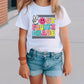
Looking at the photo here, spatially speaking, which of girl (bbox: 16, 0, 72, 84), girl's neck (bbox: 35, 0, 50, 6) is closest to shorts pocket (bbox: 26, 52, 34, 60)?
girl (bbox: 16, 0, 72, 84)

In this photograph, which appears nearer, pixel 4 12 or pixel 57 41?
pixel 57 41

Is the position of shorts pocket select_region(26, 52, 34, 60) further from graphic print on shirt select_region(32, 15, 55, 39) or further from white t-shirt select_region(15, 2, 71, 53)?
graphic print on shirt select_region(32, 15, 55, 39)

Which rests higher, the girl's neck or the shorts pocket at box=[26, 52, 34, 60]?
the girl's neck

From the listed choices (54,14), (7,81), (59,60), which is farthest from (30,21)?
(7,81)

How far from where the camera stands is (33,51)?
243cm

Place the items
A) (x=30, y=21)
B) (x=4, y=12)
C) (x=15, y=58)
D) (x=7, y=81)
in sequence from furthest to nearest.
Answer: (x=4, y=12), (x=15, y=58), (x=7, y=81), (x=30, y=21)

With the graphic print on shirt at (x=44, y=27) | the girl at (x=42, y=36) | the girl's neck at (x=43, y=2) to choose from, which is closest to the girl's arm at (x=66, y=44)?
the girl at (x=42, y=36)

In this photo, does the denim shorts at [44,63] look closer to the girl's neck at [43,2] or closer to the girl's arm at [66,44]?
the girl's arm at [66,44]

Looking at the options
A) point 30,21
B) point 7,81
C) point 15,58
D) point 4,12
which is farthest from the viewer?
point 4,12

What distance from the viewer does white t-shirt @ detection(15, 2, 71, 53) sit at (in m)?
2.40

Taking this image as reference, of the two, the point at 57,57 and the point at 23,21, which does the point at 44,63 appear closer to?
the point at 57,57

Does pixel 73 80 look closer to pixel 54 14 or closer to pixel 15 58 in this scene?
pixel 15 58

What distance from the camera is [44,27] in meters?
2.42

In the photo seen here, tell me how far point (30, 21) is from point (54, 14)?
0.24 m
